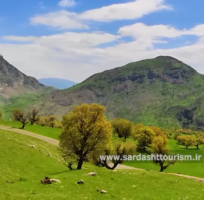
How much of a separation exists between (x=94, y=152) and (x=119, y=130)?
95.0 meters

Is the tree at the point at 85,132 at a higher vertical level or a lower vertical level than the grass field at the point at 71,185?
higher

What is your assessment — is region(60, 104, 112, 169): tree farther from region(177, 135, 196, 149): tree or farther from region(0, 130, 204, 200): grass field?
region(177, 135, 196, 149): tree

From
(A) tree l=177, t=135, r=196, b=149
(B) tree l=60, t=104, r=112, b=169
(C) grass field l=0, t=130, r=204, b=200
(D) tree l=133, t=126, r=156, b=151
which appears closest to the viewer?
(C) grass field l=0, t=130, r=204, b=200

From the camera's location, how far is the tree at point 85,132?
49719 mm

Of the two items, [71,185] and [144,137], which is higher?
[144,137]

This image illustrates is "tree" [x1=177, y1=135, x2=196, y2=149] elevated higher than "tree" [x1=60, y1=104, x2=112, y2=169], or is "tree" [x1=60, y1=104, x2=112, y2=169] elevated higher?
"tree" [x1=60, y1=104, x2=112, y2=169]

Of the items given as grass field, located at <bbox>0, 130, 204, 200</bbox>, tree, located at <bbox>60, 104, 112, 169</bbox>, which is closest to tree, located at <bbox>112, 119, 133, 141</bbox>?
grass field, located at <bbox>0, 130, 204, 200</bbox>

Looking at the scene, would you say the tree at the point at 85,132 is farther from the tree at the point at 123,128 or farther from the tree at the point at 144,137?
the tree at the point at 123,128

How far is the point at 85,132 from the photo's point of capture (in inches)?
1960

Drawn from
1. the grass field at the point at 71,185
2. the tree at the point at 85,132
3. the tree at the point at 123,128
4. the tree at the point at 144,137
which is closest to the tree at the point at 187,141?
the tree at the point at 144,137

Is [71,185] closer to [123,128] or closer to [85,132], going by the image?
[85,132]

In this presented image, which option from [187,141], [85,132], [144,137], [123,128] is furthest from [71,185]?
[187,141]

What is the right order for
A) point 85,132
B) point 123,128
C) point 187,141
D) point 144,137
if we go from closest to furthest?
point 85,132
point 144,137
point 123,128
point 187,141

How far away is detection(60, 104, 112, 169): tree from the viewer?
49.7 meters
